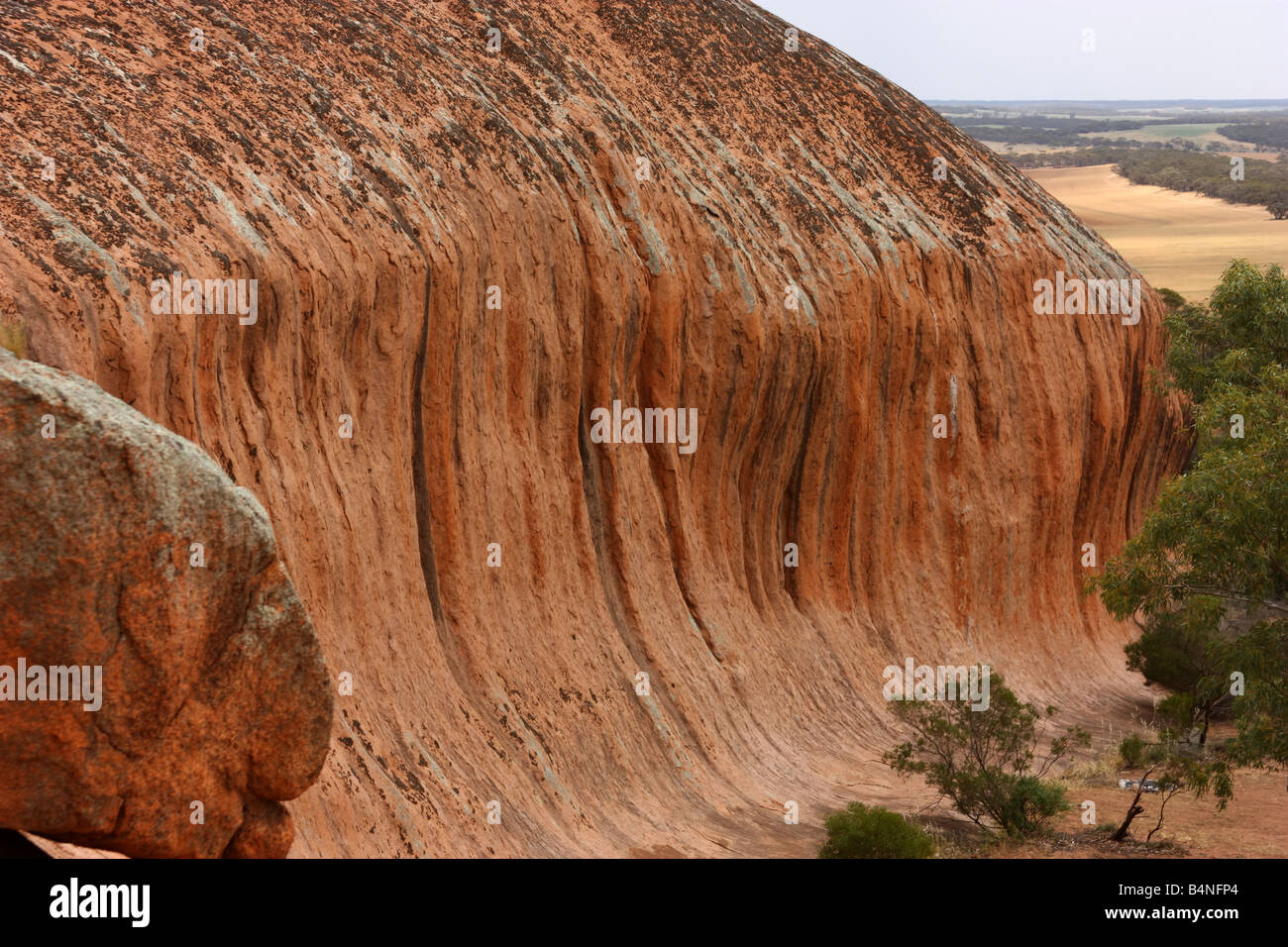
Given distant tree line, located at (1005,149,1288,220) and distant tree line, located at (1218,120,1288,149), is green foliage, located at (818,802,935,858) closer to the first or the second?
distant tree line, located at (1005,149,1288,220)

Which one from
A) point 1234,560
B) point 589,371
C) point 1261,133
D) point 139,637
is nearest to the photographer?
point 139,637

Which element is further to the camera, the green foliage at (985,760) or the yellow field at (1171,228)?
the yellow field at (1171,228)

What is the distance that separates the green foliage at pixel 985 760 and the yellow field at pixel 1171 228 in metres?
48.1

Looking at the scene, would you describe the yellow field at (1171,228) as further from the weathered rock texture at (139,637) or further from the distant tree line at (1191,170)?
the weathered rock texture at (139,637)

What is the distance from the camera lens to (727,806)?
17797mm

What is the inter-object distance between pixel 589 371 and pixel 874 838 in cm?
700

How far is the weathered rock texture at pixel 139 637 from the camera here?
25.6 ft

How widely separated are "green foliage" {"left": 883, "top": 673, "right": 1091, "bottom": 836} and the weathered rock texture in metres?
11.4

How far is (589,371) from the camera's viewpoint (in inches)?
754

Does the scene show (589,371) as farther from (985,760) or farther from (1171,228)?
(1171,228)

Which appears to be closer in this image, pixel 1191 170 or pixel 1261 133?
pixel 1191 170

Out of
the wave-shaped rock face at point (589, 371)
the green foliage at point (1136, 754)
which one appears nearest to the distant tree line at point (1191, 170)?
the wave-shaped rock face at point (589, 371)

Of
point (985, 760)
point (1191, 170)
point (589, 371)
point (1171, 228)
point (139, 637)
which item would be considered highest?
point (1191, 170)

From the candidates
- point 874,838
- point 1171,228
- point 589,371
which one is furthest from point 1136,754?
point 1171,228
